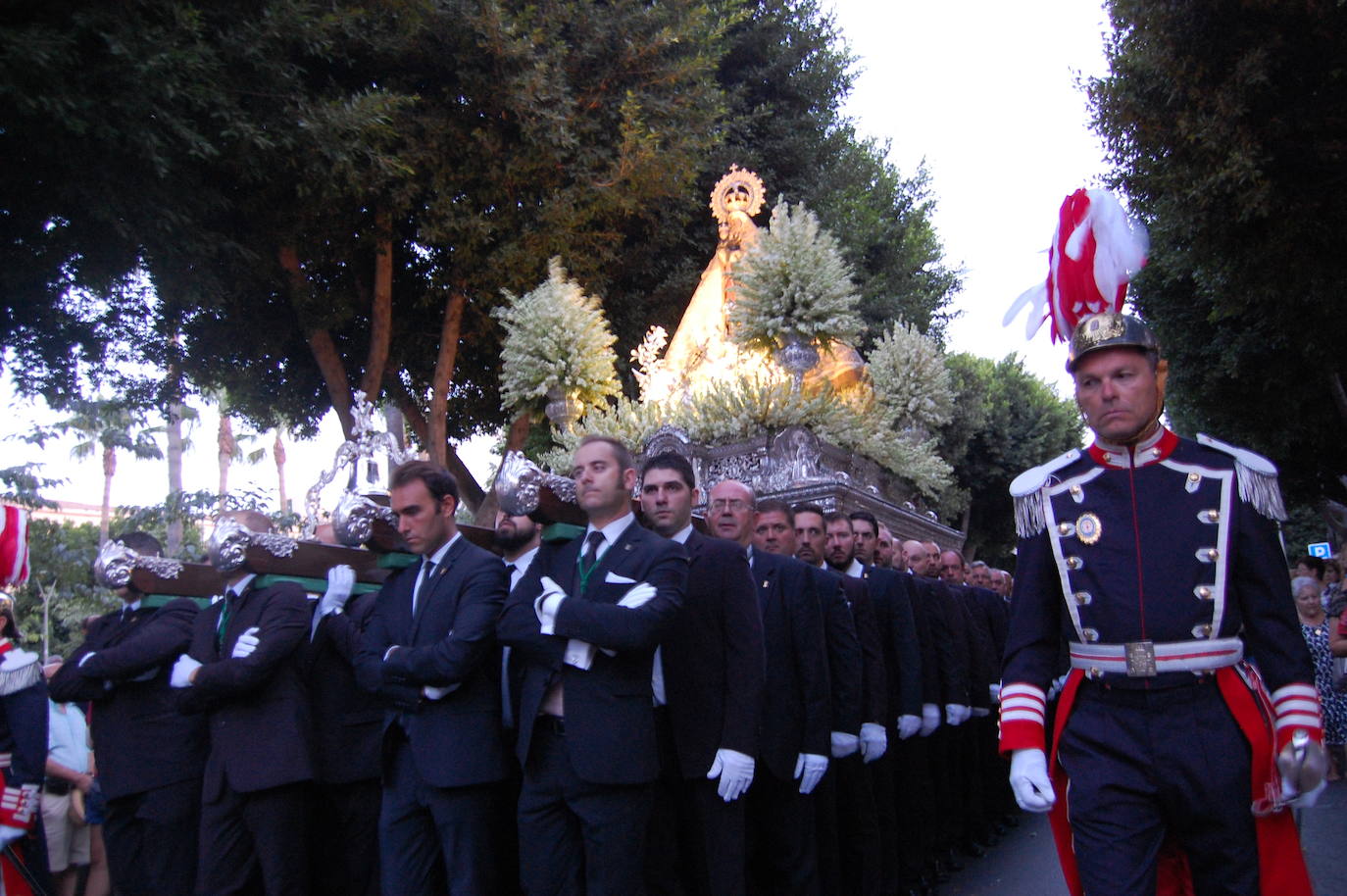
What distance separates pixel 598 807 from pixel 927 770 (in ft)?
13.2

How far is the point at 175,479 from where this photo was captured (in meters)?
30.5

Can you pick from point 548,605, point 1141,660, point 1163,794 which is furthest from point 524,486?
point 1163,794

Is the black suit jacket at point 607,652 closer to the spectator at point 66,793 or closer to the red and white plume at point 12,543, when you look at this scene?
the red and white plume at point 12,543

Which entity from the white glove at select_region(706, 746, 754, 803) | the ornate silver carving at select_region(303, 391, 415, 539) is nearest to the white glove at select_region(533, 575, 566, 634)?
the white glove at select_region(706, 746, 754, 803)

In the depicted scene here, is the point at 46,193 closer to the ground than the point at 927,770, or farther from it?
farther from it

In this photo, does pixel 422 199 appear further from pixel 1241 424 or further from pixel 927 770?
pixel 1241 424

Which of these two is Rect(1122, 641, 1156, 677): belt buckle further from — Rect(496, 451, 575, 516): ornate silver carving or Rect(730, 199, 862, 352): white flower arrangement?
Rect(730, 199, 862, 352): white flower arrangement

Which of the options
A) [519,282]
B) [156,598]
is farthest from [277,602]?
[519,282]

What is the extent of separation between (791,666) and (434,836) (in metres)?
1.80

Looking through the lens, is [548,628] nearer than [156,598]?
Yes

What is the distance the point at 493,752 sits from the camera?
14.7ft

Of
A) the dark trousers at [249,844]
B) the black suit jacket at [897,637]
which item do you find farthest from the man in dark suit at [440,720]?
the black suit jacket at [897,637]

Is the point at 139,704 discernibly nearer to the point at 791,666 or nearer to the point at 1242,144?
the point at 791,666

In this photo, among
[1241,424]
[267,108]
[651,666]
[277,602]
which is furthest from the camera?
[1241,424]
